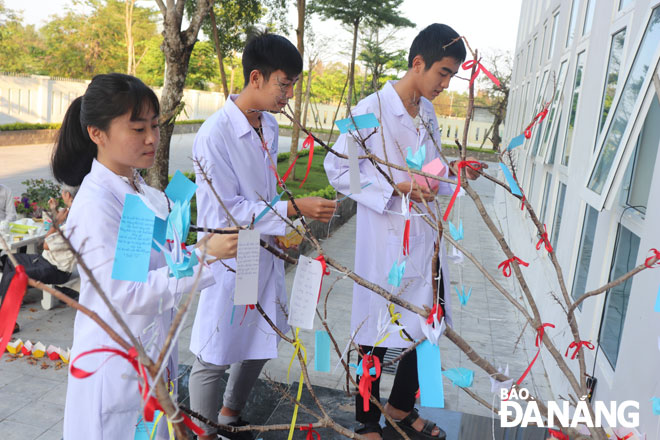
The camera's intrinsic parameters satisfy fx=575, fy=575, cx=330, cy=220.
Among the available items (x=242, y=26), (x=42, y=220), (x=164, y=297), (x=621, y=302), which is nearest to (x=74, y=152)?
(x=164, y=297)

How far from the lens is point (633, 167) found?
7.72ft

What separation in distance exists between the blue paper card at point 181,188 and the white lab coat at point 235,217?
76cm

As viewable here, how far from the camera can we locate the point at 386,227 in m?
2.34

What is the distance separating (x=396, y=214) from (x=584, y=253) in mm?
1506

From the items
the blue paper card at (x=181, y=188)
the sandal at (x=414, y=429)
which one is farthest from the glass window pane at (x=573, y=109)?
the blue paper card at (x=181, y=188)

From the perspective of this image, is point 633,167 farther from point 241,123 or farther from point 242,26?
point 242,26

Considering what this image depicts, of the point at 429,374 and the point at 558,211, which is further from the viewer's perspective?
the point at 558,211

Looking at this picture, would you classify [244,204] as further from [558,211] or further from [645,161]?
[558,211]

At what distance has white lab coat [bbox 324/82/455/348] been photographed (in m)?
2.30

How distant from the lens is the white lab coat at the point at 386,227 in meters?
2.30

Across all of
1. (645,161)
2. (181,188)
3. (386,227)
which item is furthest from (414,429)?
(181,188)

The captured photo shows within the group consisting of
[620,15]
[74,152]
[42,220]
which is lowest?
[42,220]

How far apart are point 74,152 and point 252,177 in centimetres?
70

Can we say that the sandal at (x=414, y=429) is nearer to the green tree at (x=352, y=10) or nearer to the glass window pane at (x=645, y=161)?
the glass window pane at (x=645, y=161)
